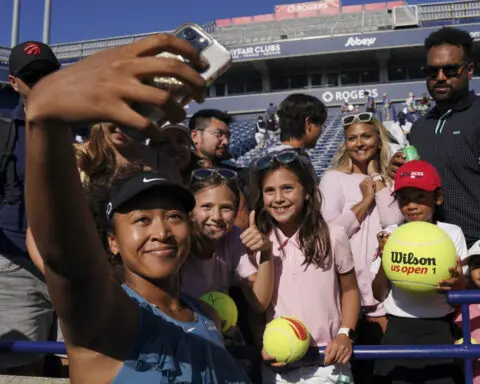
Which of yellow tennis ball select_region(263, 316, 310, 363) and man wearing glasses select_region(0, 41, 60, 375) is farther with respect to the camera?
man wearing glasses select_region(0, 41, 60, 375)

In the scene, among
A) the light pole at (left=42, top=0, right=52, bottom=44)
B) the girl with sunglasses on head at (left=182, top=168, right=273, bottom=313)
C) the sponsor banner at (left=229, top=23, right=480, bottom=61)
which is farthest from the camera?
the sponsor banner at (left=229, top=23, right=480, bottom=61)

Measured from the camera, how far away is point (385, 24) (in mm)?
30797

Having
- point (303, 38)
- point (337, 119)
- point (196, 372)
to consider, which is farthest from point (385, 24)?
point (196, 372)

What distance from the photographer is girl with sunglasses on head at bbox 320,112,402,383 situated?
2693mm

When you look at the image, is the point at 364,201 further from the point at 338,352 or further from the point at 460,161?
the point at 338,352

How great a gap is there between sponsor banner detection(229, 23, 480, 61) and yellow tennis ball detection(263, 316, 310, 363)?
1053 inches

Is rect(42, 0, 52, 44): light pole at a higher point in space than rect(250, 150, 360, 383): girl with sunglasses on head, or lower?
higher

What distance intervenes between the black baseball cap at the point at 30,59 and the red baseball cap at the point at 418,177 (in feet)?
5.62

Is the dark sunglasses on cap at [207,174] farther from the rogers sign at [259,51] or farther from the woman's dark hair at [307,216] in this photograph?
the rogers sign at [259,51]

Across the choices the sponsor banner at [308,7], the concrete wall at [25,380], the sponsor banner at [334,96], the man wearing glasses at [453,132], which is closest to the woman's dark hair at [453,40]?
the man wearing glasses at [453,132]

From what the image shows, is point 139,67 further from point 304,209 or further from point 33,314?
point 33,314

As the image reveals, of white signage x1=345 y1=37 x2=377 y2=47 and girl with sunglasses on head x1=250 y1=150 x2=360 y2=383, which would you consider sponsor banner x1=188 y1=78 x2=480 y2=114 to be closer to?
white signage x1=345 y1=37 x2=377 y2=47

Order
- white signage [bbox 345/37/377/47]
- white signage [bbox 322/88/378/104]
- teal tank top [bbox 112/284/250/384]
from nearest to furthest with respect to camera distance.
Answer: teal tank top [bbox 112/284/250/384], white signage [bbox 322/88/378/104], white signage [bbox 345/37/377/47]

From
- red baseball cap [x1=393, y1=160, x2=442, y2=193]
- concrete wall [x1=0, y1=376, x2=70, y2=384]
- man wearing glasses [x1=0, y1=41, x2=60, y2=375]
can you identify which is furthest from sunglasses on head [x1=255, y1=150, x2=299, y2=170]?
concrete wall [x1=0, y1=376, x2=70, y2=384]
